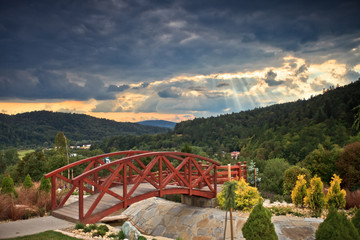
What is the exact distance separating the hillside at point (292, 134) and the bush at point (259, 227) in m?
26.9

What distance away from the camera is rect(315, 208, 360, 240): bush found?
21.2ft

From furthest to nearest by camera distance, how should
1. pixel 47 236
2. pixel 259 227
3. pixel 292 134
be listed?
pixel 292 134, pixel 259 227, pixel 47 236

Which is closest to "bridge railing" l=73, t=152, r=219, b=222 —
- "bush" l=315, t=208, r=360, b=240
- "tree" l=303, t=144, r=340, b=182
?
"bush" l=315, t=208, r=360, b=240

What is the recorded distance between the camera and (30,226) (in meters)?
7.93

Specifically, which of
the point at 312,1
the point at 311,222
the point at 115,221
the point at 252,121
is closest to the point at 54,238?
the point at 115,221

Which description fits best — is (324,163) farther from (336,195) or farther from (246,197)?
(246,197)

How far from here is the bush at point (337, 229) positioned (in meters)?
6.45

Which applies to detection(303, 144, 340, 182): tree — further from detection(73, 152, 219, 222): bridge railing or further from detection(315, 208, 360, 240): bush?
detection(315, 208, 360, 240): bush

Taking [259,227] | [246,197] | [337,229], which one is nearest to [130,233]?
[259,227]

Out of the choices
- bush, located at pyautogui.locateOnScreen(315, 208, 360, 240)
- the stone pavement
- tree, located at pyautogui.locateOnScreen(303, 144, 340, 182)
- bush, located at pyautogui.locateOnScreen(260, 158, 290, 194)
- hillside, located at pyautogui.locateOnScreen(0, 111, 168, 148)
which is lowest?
the stone pavement

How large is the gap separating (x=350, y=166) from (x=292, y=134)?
35.1 m

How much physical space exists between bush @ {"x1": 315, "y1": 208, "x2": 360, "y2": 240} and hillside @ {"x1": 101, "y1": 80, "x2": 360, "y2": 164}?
2689cm

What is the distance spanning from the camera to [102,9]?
16.9 m

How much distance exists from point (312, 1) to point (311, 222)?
15535mm
